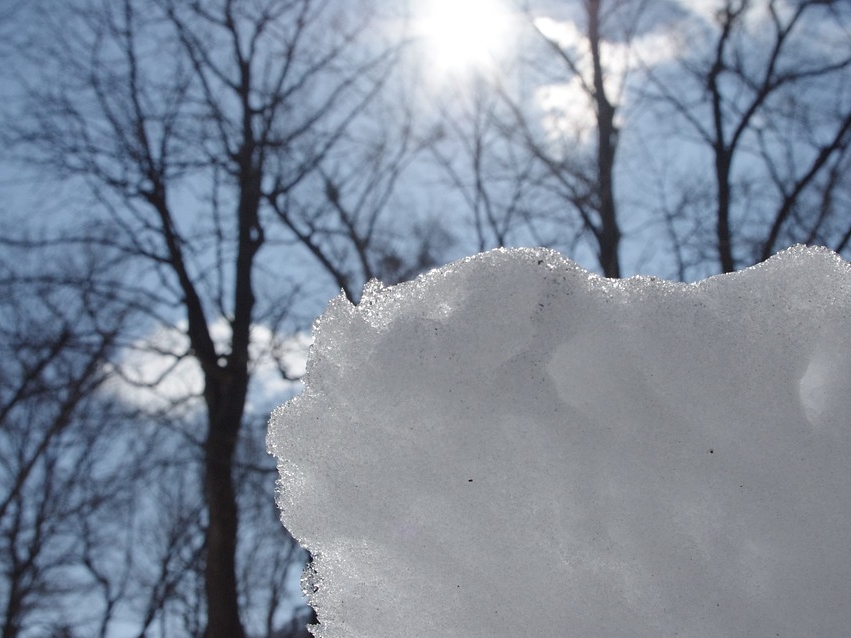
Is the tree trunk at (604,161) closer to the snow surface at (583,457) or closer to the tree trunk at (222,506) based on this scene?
the tree trunk at (222,506)

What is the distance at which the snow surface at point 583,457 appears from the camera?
65 cm

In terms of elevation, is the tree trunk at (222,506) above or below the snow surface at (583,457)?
above

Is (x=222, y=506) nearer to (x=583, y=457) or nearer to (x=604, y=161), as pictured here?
(x=604, y=161)

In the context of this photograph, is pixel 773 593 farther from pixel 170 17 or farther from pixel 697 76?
pixel 697 76

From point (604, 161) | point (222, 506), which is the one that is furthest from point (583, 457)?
point (604, 161)

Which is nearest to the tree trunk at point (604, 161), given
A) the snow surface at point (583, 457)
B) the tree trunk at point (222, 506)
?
the tree trunk at point (222, 506)

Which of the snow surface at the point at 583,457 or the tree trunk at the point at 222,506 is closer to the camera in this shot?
the snow surface at the point at 583,457

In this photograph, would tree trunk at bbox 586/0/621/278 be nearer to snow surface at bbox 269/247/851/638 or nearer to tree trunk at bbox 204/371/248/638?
tree trunk at bbox 204/371/248/638

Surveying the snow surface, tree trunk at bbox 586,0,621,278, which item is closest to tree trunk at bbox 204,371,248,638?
tree trunk at bbox 586,0,621,278

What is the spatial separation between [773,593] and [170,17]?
7.06m

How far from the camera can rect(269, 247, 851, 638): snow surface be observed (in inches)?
25.8

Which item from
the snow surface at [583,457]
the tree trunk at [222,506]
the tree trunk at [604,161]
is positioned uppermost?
the tree trunk at [604,161]

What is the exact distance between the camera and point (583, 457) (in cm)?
68

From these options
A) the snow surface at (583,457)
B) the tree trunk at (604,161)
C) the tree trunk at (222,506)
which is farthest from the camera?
the tree trunk at (604,161)
